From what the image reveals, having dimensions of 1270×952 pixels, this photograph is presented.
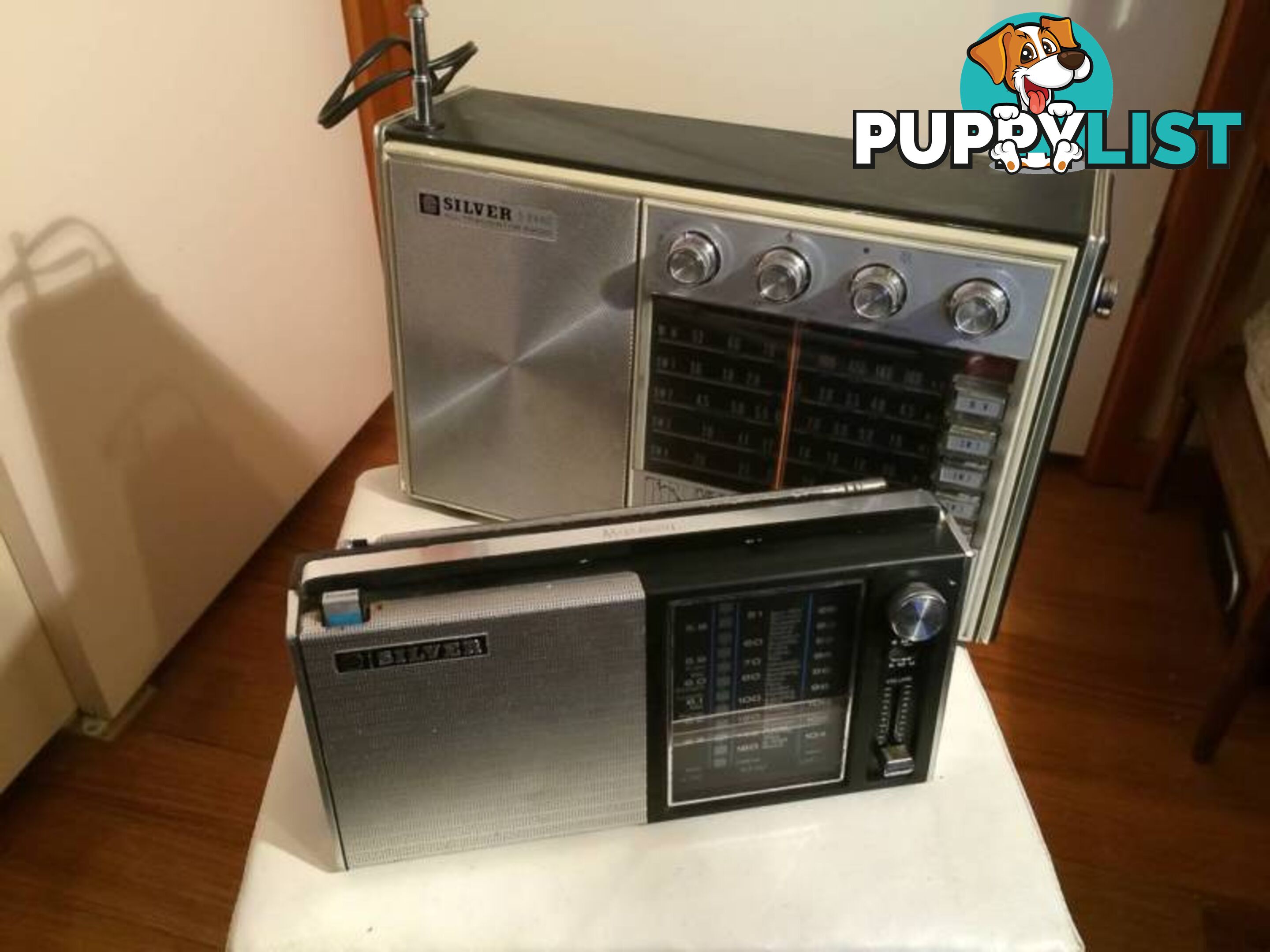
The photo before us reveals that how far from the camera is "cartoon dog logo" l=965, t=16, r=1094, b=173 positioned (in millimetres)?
1286

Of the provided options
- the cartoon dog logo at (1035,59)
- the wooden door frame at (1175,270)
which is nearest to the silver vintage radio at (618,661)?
the cartoon dog logo at (1035,59)

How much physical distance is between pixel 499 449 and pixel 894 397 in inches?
11.6

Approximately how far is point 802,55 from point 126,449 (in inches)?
37.5

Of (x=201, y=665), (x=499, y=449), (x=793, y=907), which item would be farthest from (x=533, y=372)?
(x=201, y=665)

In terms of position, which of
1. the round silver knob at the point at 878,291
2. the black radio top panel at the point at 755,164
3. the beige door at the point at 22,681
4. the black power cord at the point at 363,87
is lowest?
the beige door at the point at 22,681

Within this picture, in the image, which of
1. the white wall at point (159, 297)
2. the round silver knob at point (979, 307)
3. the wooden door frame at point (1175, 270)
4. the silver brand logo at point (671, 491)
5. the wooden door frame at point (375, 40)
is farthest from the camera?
the wooden door frame at point (375, 40)

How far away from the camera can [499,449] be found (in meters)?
0.81

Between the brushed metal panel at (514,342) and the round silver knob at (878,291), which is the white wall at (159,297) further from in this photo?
the round silver knob at (878,291)

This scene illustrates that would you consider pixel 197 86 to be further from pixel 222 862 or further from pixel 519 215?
pixel 222 862

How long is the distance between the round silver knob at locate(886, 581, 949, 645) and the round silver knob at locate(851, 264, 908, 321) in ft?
0.61

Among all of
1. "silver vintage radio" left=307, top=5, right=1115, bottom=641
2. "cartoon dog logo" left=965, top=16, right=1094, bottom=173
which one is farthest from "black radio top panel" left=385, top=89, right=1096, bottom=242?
"cartoon dog logo" left=965, top=16, right=1094, bottom=173

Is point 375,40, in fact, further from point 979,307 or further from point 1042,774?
point 1042,774

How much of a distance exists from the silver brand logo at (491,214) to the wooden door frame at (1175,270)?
99 cm

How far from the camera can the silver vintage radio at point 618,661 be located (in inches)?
21.1
